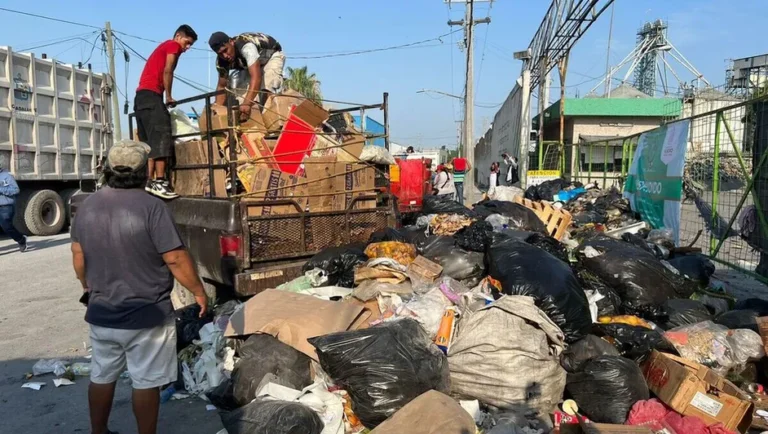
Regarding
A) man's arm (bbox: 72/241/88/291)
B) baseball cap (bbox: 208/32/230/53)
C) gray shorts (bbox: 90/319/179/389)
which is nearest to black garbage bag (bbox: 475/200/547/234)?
baseball cap (bbox: 208/32/230/53)

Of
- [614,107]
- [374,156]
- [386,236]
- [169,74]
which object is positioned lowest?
[386,236]

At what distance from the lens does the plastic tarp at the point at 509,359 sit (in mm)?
3119

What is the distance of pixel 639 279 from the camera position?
4461mm

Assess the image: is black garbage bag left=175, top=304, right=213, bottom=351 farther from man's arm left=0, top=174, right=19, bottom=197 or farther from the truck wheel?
the truck wheel

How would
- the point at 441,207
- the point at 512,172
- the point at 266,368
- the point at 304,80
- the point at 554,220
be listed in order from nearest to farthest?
the point at 266,368, the point at 554,220, the point at 441,207, the point at 512,172, the point at 304,80

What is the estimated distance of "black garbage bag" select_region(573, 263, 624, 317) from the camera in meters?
4.15

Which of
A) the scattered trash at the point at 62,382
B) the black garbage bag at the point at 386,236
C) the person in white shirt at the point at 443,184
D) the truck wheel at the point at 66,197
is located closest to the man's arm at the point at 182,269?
the scattered trash at the point at 62,382

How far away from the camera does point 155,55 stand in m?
5.26

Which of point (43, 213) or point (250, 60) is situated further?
point (43, 213)

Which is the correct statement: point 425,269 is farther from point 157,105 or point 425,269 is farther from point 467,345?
point 157,105

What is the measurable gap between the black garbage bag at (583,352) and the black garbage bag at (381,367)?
767mm

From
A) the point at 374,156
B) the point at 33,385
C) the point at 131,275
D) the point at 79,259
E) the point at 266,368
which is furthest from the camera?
the point at 374,156

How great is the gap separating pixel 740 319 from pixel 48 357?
17.2 feet

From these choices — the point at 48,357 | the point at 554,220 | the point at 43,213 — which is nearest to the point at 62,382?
the point at 48,357
